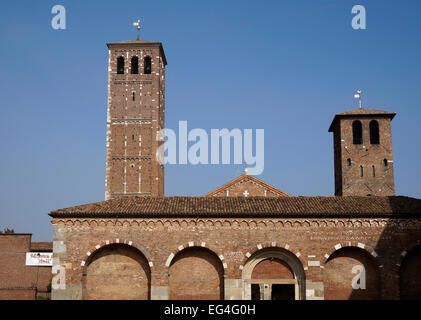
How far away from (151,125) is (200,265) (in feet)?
59.5

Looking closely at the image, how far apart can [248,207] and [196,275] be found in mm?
4200

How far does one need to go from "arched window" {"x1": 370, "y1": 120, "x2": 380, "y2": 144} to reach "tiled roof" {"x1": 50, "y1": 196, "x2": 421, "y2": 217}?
1127 cm

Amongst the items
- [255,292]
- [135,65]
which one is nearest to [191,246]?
[255,292]

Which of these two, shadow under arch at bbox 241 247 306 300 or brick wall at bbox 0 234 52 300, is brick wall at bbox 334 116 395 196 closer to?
shadow under arch at bbox 241 247 306 300

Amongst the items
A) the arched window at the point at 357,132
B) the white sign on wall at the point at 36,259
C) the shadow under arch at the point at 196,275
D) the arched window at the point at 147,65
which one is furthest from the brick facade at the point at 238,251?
the arched window at the point at 147,65

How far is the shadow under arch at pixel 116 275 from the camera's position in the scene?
2541 centimetres

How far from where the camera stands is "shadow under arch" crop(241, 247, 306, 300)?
83.8 ft

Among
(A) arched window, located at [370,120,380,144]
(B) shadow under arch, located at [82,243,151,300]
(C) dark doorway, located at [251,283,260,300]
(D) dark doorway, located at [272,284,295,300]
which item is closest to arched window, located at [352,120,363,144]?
(A) arched window, located at [370,120,380,144]

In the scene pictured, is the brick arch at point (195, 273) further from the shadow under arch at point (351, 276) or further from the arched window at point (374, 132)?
the arched window at point (374, 132)

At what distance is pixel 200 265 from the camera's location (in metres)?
25.7

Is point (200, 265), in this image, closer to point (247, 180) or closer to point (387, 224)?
point (387, 224)

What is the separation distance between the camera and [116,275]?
25484 millimetres

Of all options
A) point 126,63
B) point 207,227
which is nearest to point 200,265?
point 207,227

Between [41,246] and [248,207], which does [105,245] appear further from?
[41,246]
